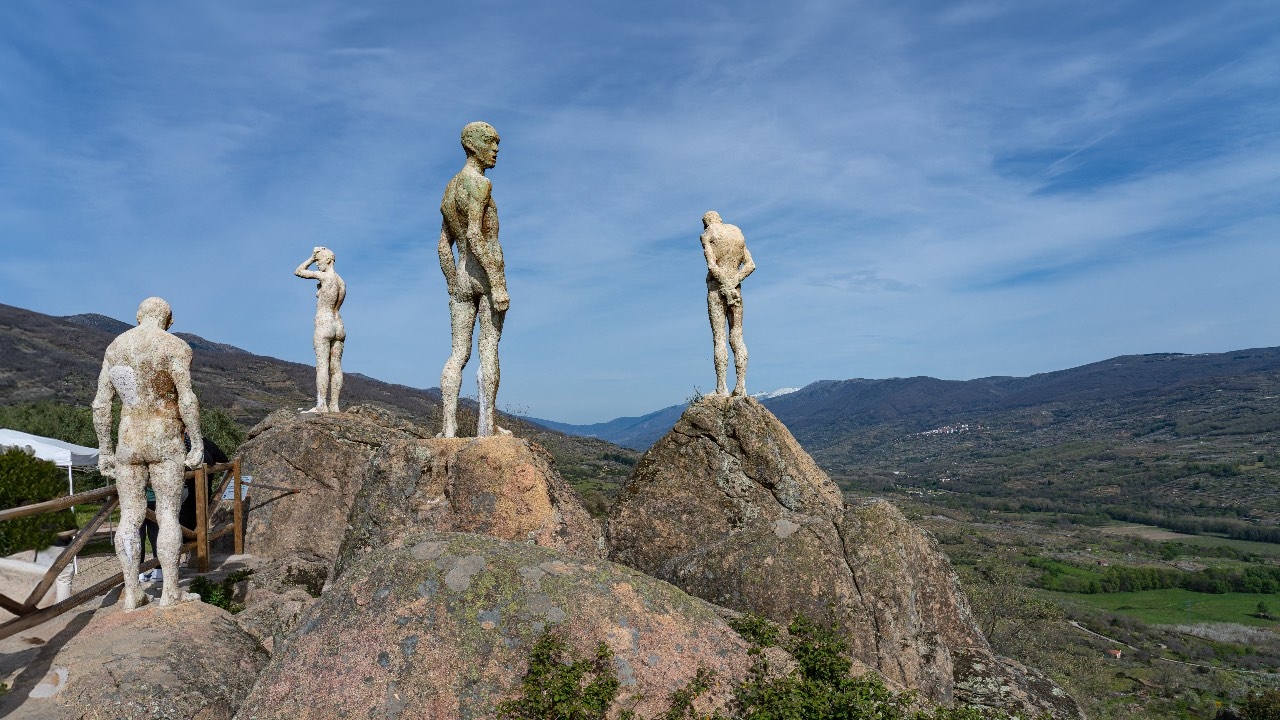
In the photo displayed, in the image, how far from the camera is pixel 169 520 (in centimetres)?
1006

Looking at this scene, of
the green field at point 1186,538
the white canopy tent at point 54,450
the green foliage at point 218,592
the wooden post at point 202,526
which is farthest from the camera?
the green field at point 1186,538

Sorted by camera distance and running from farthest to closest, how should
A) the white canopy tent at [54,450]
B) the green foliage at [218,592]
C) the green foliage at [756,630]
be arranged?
the white canopy tent at [54,450] < the green foliage at [218,592] < the green foliage at [756,630]

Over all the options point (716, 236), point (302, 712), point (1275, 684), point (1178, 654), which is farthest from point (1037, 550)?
point (302, 712)

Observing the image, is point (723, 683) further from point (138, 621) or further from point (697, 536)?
point (138, 621)

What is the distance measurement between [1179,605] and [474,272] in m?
134

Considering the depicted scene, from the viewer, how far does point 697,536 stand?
42.5ft

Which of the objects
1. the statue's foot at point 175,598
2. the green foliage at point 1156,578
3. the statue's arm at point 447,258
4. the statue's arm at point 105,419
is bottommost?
the green foliage at point 1156,578

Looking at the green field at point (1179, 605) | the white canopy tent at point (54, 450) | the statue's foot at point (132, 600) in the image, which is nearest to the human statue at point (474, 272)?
the statue's foot at point (132, 600)

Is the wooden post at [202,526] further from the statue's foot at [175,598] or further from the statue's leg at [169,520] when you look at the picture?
the statue's foot at [175,598]

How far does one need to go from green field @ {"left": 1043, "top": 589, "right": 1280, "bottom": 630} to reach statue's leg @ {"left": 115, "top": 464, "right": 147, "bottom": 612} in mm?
108836

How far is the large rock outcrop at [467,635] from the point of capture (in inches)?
245

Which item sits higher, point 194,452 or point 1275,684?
point 194,452

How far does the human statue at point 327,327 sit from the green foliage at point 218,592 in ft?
19.6

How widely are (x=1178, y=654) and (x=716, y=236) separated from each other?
319 feet
